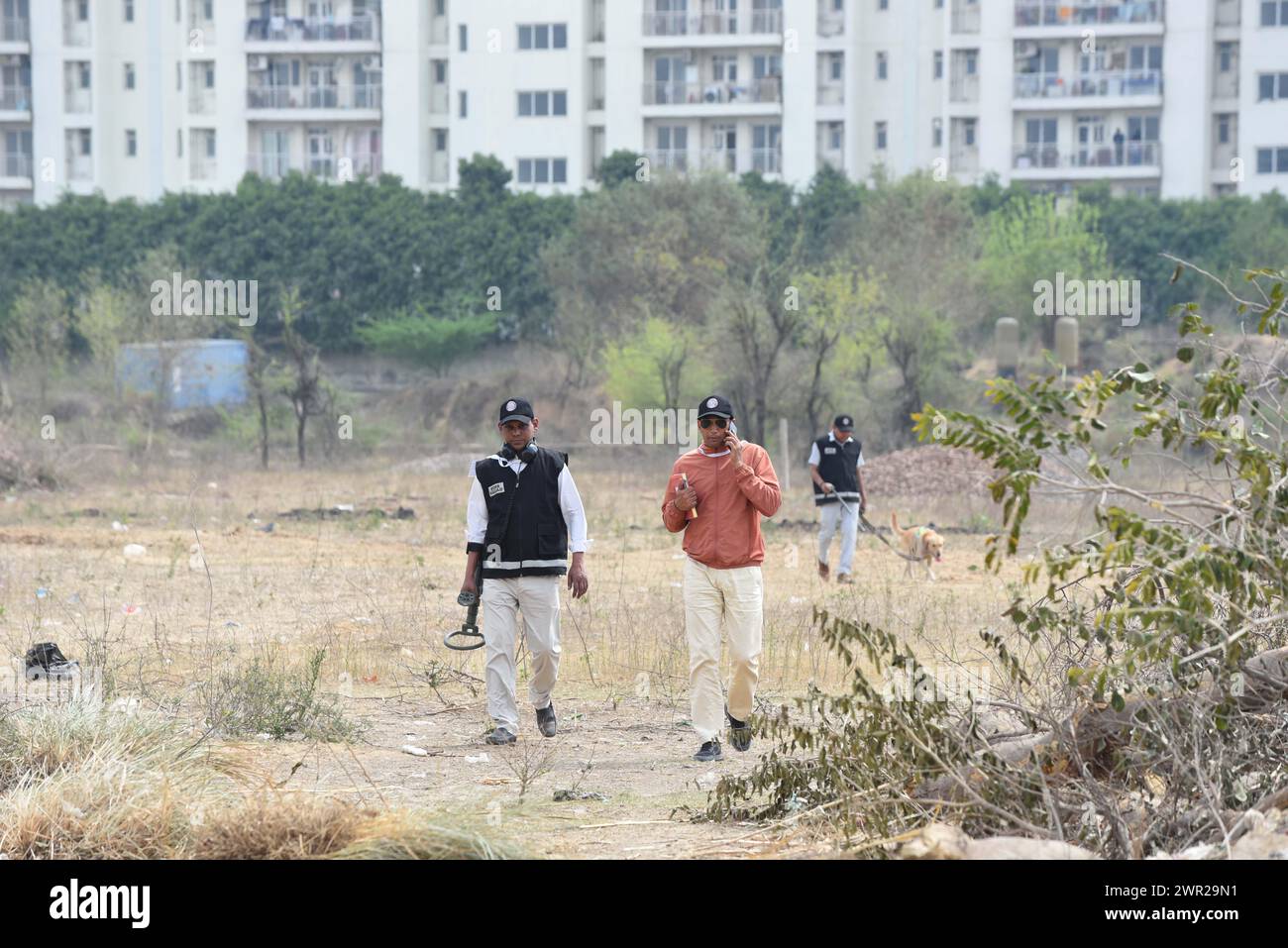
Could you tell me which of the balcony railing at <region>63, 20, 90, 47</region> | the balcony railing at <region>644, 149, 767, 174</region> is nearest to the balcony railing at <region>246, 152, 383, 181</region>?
the balcony railing at <region>63, 20, 90, 47</region>

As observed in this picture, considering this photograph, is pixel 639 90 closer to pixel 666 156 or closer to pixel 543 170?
pixel 666 156

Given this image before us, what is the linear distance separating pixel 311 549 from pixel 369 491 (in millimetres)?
8725

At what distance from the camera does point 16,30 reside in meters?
60.0

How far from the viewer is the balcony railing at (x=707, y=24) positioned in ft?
187

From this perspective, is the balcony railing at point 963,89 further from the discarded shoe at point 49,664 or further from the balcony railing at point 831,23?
the discarded shoe at point 49,664

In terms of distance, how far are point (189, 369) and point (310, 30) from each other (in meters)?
22.9

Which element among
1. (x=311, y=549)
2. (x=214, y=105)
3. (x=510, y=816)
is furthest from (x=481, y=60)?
(x=510, y=816)

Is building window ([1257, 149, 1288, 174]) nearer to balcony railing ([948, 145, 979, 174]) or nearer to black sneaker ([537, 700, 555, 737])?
balcony railing ([948, 145, 979, 174])

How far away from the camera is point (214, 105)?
59.4m

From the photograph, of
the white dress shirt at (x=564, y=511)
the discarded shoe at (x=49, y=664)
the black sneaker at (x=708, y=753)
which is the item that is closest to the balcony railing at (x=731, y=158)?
the discarded shoe at (x=49, y=664)

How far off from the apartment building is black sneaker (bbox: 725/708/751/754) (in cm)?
4555

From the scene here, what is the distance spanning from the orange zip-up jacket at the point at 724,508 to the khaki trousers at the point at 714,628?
0.28 ft

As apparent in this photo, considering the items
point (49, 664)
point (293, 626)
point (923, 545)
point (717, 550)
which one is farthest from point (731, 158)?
point (717, 550)
